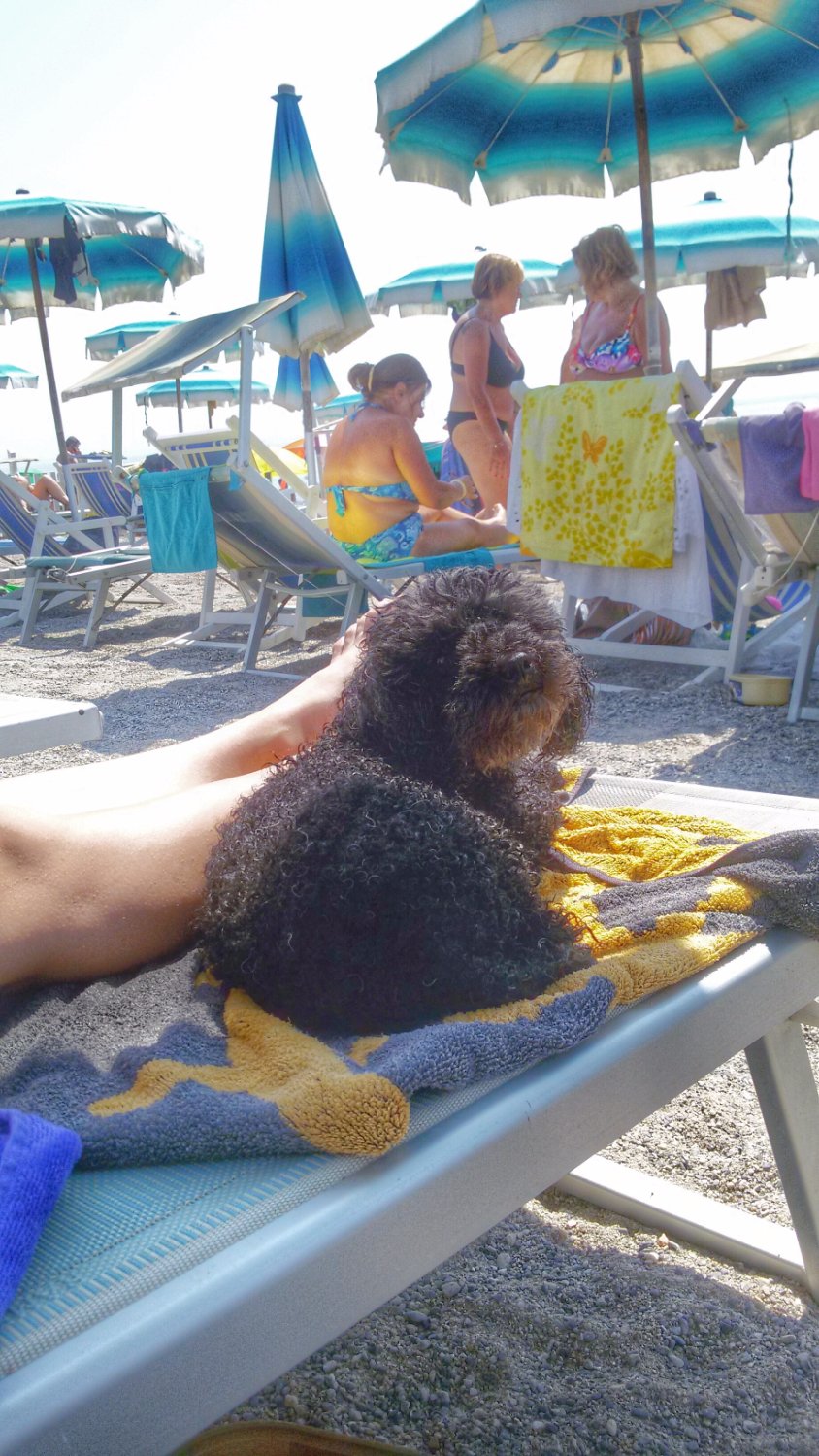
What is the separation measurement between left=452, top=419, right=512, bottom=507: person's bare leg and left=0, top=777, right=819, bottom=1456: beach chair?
208 inches

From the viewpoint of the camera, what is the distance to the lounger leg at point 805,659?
4.24 m

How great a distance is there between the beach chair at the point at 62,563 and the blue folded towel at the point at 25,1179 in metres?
6.61

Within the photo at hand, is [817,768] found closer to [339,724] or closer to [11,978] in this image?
[339,724]

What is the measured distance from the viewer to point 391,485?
19.3 feet

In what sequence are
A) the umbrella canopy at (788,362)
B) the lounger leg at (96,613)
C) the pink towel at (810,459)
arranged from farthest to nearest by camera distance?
1. the lounger leg at (96,613)
2. the umbrella canopy at (788,362)
3. the pink towel at (810,459)

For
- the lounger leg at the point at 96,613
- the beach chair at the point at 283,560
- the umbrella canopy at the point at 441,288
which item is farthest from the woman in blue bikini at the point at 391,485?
the umbrella canopy at the point at 441,288

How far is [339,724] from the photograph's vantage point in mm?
1490

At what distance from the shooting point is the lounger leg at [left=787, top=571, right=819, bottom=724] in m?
4.24

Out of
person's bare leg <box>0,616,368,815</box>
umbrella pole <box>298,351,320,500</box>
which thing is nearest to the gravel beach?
person's bare leg <box>0,616,368,815</box>

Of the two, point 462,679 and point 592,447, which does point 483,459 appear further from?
point 462,679

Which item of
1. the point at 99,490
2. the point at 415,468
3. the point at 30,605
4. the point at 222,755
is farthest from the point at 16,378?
the point at 222,755

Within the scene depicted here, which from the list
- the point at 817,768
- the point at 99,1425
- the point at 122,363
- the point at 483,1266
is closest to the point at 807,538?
the point at 817,768

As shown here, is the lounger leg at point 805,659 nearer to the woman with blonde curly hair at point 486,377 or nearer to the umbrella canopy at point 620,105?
the umbrella canopy at point 620,105

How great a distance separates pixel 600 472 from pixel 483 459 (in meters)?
1.51
